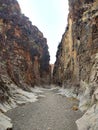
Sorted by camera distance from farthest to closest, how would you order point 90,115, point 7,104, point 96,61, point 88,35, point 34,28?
point 34,28 → point 88,35 → point 96,61 → point 7,104 → point 90,115

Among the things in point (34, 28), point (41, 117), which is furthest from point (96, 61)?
point (34, 28)

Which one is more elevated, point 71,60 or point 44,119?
point 71,60

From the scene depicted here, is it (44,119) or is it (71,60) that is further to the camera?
(71,60)

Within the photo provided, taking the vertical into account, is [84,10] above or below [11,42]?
above

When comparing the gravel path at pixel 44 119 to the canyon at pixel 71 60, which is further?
the canyon at pixel 71 60

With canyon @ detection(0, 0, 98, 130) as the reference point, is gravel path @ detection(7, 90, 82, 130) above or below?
below

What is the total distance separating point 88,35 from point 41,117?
1865 cm

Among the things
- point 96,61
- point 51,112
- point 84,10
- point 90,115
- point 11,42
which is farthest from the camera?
point 11,42

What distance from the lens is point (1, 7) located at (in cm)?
6022

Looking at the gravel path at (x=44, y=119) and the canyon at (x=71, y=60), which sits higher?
the canyon at (x=71, y=60)

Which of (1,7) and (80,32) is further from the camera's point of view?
(1,7)

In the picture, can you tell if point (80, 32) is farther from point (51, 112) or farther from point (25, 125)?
point (25, 125)

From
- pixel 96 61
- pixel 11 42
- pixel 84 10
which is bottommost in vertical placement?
pixel 96 61

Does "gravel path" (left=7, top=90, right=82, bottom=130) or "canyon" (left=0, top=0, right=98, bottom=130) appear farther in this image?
"canyon" (left=0, top=0, right=98, bottom=130)
